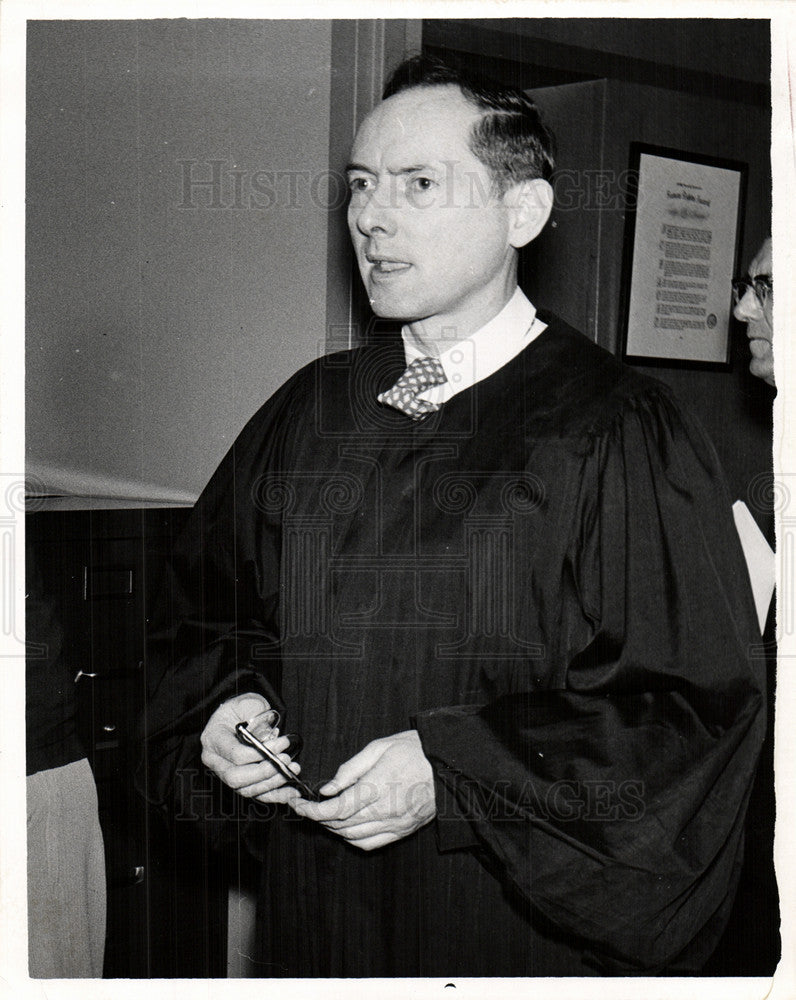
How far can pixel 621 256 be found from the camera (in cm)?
120

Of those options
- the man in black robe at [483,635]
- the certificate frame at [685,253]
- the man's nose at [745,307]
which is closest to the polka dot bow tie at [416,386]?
the man in black robe at [483,635]

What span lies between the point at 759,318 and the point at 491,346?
324 millimetres

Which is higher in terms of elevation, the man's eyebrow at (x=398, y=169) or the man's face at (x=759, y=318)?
the man's eyebrow at (x=398, y=169)

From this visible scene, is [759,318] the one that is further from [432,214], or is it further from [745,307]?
[432,214]

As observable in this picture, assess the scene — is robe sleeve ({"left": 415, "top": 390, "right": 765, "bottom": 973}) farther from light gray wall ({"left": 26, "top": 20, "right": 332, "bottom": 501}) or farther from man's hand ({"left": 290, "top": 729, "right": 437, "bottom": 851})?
light gray wall ({"left": 26, "top": 20, "right": 332, "bottom": 501})

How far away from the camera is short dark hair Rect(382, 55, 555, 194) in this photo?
1.15 meters

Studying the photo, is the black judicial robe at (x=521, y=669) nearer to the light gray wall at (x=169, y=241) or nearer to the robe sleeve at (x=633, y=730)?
the robe sleeve at (x=633, y=730)

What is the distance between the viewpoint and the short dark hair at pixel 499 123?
1.15 m

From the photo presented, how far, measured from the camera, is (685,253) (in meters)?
1.21

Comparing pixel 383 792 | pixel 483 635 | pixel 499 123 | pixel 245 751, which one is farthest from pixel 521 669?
pixel 499 123

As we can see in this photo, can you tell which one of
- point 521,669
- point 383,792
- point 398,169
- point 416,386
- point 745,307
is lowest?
point 383,792

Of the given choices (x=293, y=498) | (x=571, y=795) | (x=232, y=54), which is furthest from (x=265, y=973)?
(x=232, y=54)

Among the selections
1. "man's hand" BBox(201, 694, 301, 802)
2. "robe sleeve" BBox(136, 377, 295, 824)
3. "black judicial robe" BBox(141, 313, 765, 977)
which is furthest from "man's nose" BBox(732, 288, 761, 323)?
"man's hand" BBox(201, 694, 301, 802)

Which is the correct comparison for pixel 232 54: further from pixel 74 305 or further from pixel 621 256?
pixel 621 256
